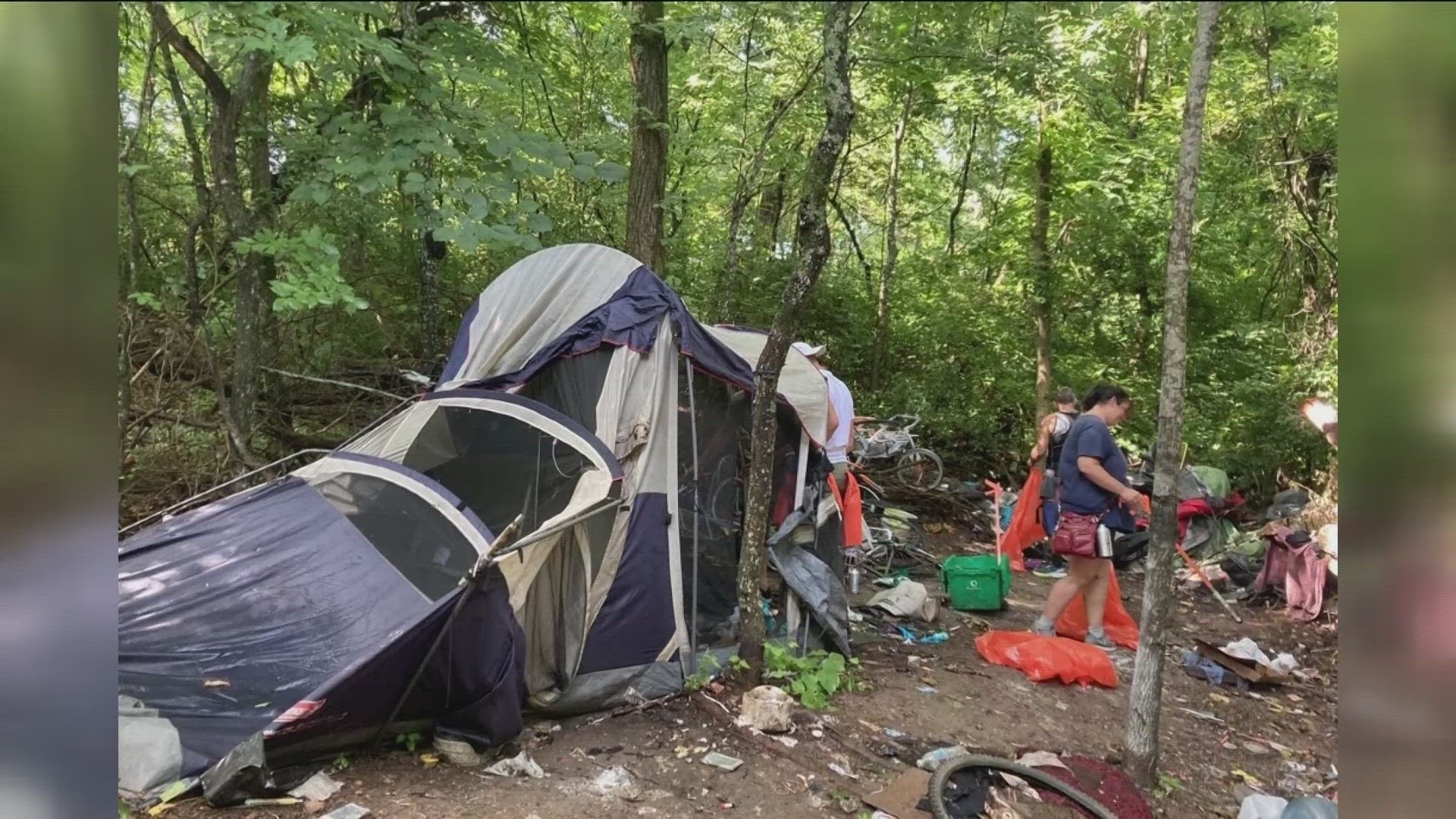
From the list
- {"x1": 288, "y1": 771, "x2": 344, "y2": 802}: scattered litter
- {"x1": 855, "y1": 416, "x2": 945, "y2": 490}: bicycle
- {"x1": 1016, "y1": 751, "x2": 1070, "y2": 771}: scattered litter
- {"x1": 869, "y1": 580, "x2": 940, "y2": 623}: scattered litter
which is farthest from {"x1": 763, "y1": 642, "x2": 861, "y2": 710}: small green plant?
{"x1": 855, "y1": 416, "x2": 945, "y2": 490}: bicycle

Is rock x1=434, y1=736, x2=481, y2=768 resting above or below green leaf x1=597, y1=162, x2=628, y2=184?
below

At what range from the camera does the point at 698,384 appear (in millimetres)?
5004

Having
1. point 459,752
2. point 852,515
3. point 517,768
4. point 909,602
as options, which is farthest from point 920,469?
point 459,752

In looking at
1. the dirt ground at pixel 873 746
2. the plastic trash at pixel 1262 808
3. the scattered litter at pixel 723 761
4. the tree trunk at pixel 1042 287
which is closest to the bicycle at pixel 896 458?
the tree trunk at pixel 1042 287

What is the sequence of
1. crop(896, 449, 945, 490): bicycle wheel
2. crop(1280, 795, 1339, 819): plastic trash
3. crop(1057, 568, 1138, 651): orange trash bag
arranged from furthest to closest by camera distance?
crop(896, 449, 945, 490): bicycle wheel < crop(1057, 568, 1138, 651): orange trash bag < crop(1280, 795, 1339, 819): plastic trash

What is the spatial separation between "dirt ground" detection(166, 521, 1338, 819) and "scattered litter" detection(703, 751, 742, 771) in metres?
0.04

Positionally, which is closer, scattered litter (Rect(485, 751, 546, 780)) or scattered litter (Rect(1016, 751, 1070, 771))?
scattered litter (Rect(485, 751, 546, 780))

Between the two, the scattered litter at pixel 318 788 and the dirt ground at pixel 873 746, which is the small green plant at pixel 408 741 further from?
the scattered litter at pixel 318 788

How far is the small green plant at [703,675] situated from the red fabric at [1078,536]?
2.31 meters

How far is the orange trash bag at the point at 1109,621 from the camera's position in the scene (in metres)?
5.56

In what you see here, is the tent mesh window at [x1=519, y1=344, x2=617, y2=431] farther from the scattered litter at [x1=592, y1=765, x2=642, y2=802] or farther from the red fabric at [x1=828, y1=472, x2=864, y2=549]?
the red fabric at [x1=828, y1=472, x2=864, y2=549]

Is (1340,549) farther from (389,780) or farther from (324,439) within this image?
(324,439)

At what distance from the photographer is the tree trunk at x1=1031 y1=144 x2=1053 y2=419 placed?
37.3 feet

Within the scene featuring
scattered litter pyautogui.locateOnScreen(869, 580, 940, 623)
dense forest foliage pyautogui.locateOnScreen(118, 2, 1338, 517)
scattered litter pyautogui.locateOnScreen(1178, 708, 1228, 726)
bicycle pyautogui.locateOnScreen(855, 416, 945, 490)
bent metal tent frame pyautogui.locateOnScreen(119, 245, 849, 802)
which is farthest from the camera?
bicycle pyautogui.locateOnScreen(855, 416, 945, 490)
